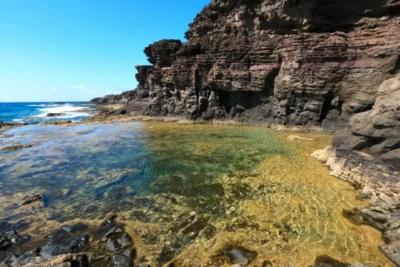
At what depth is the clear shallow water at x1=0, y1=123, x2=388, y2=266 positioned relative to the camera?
327 inches

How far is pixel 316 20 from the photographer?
33.5 metres

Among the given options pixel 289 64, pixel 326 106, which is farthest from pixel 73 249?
pixel 289 64

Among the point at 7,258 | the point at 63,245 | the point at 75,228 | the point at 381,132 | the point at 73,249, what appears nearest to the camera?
the point at 7,258

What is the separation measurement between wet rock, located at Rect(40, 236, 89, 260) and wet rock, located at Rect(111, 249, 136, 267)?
1.57m

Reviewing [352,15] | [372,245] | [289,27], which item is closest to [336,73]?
[352,15]

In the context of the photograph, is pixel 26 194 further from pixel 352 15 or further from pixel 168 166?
pixel 352 15

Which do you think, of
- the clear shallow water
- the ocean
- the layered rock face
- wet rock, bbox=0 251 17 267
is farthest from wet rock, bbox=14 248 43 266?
the ocean

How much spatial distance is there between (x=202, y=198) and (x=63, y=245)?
6.46m

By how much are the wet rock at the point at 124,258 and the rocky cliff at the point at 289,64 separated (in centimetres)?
1458

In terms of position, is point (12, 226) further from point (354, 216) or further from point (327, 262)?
point (354, 216)

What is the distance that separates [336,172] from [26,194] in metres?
19.0

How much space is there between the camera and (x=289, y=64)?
33.2 meters

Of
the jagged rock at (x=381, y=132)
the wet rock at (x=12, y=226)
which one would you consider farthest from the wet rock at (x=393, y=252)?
the wet rock at (x=12, y=226)

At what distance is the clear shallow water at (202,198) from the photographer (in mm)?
8305
